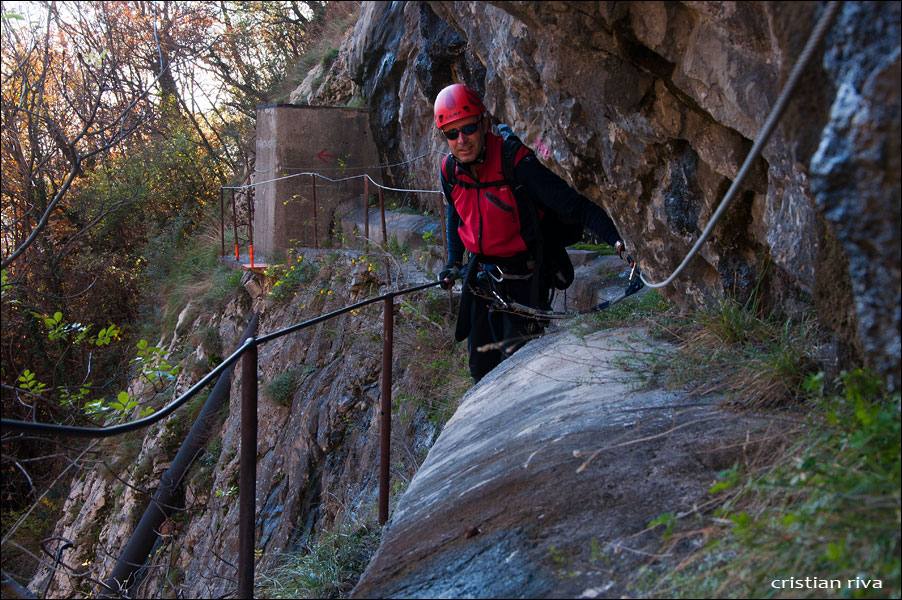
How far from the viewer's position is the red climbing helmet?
194 inches

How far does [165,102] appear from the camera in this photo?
61.7 ft

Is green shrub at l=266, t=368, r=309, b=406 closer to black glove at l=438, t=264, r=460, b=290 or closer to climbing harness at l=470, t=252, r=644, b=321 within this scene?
black glove at l=438, t=264, r=460, b=290

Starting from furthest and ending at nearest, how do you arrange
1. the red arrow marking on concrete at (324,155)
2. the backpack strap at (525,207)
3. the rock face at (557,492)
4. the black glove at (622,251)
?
1. the red arrow marking on concrete at (324,155)
2. the backpack strap at (525,207)
3. the black glove at (622,251)
4. the rock face at (557,492)

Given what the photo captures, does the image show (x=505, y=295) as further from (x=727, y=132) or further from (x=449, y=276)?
(x=727, y=132)

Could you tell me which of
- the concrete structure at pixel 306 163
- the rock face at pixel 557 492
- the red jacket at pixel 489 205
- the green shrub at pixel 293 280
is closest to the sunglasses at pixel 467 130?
the red jacket at pixel 489 205

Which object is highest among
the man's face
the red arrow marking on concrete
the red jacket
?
the red arrow marking on concrete

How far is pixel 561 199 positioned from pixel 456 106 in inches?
31.5

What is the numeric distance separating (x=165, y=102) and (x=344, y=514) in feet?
48.7

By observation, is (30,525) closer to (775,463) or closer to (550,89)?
(550,89)

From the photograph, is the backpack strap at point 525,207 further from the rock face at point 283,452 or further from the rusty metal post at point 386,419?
the rock face at point 283,452

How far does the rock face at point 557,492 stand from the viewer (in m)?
2.41

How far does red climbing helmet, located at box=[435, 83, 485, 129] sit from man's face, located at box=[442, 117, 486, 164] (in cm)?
3

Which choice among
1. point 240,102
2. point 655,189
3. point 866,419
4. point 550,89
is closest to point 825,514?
point 866,419

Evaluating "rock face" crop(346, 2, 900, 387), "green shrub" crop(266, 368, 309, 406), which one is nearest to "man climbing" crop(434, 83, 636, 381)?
"rock face" crop(346, 2, 900, 387)
